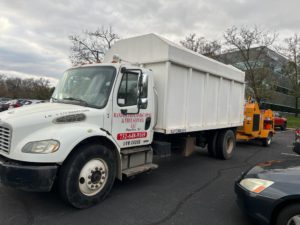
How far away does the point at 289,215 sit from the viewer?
3.17 metres

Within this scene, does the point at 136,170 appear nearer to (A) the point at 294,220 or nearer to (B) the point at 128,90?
(B) the point at 128,90

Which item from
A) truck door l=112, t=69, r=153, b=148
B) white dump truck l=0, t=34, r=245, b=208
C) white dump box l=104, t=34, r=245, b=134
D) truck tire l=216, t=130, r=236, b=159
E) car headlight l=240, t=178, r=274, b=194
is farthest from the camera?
truck tire l=216, t=130, r=236, b=159

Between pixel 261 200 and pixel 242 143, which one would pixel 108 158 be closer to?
pixel 261 200

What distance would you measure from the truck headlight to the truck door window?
1453 mm

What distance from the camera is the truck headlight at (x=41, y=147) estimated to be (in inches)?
144

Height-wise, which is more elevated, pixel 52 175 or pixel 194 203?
pixel 52 175

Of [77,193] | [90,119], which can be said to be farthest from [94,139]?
[77,193]

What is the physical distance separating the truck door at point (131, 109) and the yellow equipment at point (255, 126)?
7.05m

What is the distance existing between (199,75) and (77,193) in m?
4.22

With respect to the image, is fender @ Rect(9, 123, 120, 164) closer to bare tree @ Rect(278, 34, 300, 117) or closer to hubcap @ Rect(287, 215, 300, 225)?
hubcap @ Rect(287, 215, 300, 225)

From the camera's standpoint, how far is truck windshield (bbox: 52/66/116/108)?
458 centimetres

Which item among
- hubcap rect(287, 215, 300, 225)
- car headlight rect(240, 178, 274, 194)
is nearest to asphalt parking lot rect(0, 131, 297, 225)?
car headlight rect(240, 178, 274, 194)

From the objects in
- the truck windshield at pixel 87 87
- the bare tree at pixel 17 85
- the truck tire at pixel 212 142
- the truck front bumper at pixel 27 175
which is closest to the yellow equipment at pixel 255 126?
the truck tire at pixel 212 142

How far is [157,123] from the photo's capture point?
5.64m
